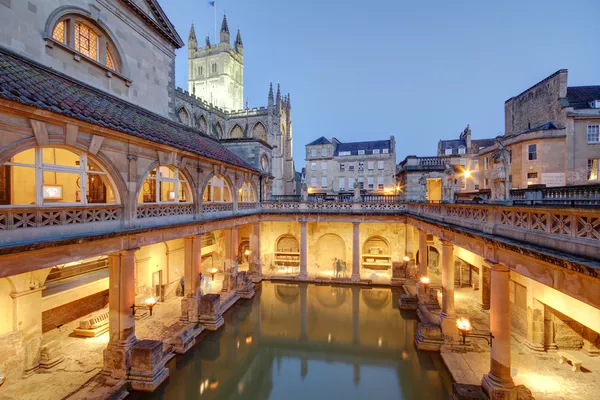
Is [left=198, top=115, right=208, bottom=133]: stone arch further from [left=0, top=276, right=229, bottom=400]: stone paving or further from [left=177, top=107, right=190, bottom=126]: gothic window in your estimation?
[left=0, top=276, right=229, bottom=400]: stone paving

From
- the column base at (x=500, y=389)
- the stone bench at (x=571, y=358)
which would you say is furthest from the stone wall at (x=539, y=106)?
the column base at (x=500, y=389)

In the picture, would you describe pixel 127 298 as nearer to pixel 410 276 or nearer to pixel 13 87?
pixel 13 87

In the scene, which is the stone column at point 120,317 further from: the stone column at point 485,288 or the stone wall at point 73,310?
the stone column at point 485,288

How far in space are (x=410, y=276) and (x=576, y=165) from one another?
18502 mm

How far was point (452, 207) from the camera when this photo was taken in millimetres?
12031

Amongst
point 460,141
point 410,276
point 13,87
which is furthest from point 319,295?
point 460,141

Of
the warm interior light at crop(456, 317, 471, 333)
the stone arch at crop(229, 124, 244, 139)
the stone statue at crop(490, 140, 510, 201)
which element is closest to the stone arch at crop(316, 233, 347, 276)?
the warm interior light at crop(456, 317, 471, 333)

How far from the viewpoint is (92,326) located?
14.0m

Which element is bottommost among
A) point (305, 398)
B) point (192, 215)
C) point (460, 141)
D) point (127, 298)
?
point (305, 398)

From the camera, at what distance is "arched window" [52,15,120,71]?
12344 mm

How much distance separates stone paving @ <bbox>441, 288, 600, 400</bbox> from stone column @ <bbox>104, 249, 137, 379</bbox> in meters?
12.5

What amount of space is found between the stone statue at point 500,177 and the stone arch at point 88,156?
42.3 feet

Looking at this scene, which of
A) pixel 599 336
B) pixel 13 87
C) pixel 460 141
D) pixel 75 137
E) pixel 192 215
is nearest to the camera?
pixel 13 87

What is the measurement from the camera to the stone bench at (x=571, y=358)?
429 inches
